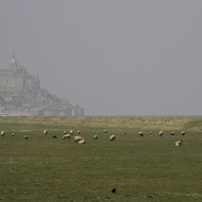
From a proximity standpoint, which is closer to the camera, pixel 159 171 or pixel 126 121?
pixel 159 171

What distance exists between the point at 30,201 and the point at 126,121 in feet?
315

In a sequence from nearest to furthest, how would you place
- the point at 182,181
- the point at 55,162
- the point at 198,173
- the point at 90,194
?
the point at 90,194, the point at 182,181, the point at 198,173, the point at 55,162

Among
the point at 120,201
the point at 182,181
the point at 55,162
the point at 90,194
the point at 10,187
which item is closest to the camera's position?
the point at 120,201

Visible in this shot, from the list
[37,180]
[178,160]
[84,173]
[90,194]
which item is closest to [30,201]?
[90,194]

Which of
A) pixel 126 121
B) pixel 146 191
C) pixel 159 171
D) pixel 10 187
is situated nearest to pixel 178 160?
pixel 159 171

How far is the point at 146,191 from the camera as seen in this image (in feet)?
75.3

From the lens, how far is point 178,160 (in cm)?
3425

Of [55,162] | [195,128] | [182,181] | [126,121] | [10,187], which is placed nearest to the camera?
[10,187]

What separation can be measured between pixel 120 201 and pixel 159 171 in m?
8.71

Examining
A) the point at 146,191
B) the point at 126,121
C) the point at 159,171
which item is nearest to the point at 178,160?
the point at 159,171

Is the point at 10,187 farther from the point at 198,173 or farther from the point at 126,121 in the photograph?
the point at 126,121

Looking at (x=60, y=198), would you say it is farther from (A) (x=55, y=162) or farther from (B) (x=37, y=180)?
(A) (x=55, y=162)

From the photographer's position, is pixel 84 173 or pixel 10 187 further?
pixel 84 173

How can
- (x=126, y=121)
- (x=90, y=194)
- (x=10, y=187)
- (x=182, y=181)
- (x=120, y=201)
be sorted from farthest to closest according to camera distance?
(x=126, y=121)
(x=182, y=181)
(x=10, y=187)
(x=90, y=194)
(x=120, y=201)
